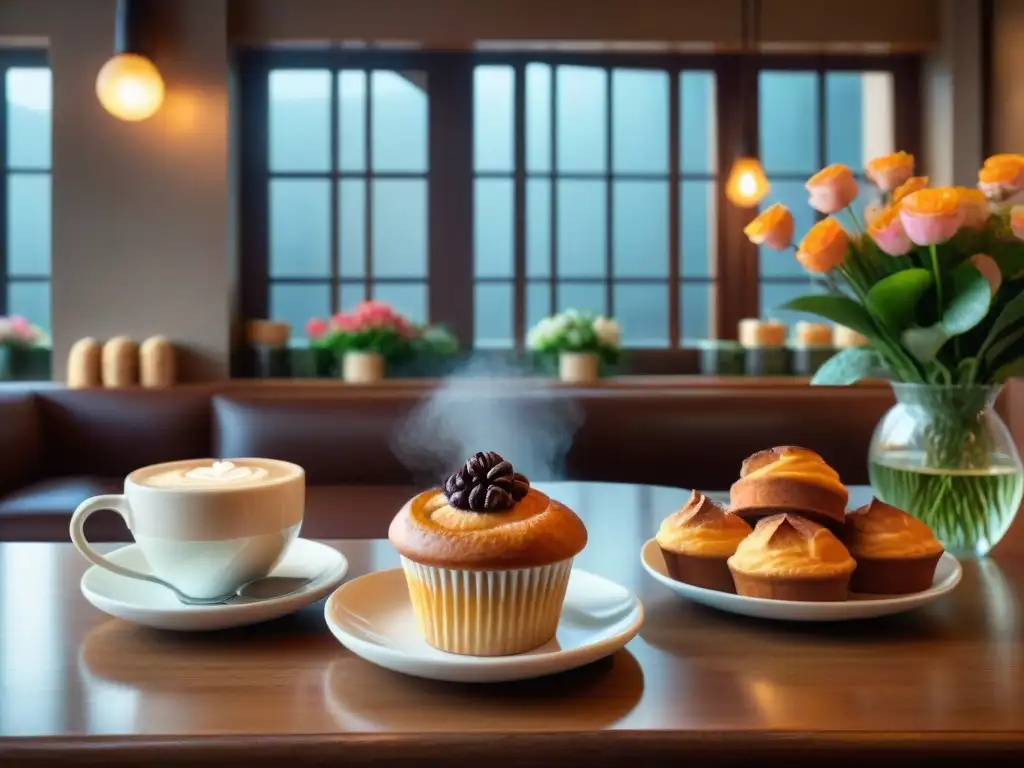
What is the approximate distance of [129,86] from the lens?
10.6 feet

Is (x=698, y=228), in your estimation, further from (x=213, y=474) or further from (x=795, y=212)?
(x=213, y=474)

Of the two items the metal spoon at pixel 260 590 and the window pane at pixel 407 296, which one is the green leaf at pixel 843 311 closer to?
the metal spoon at pixel 260 590

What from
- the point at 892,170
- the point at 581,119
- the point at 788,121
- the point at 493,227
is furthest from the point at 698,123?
the point at 892,170

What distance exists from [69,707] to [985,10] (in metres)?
4.25

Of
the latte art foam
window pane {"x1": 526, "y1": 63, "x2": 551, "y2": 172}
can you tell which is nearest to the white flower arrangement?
window pane {"x1": 526, "y1": 63, "x2": 551, "y2": 172}

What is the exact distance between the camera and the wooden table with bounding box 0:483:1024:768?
583 mm

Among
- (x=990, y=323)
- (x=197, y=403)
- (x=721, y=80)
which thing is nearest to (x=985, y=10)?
(x=721, y=80)

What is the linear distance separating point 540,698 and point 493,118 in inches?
141

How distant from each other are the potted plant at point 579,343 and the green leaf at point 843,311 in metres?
2.30

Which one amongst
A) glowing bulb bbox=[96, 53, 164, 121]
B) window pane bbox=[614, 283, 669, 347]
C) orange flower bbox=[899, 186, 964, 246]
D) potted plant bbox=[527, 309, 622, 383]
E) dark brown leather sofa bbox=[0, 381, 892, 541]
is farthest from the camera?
window pane bbox=[614, 283, 669, 347]

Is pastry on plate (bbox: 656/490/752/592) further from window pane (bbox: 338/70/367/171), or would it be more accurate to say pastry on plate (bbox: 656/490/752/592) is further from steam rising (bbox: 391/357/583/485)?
window pane (bbox: 338/70/367/171)

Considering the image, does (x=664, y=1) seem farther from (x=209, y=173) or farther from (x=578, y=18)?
(x=209, y=173)

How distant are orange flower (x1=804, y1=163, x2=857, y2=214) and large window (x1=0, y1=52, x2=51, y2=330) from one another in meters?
3.76

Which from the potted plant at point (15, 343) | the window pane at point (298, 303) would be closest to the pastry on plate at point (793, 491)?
the window pane at point (298, 303)
